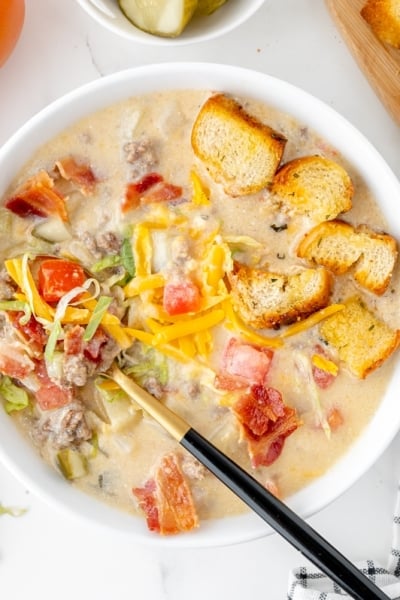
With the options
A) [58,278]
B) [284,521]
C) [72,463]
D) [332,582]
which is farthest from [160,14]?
[332,582]

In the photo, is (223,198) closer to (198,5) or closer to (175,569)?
(198,5)

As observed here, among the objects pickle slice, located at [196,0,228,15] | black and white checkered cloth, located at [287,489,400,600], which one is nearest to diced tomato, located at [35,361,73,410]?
black and white checkered cloth, located at [287,489,400,600]

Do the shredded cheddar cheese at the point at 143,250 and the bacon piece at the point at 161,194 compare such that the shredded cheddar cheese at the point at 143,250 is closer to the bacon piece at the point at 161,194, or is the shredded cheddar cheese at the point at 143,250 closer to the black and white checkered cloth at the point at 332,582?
the bacon piece at the point at 161,194

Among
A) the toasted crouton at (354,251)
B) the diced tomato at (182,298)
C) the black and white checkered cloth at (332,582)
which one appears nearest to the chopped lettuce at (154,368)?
the diced tomato at (182,298)

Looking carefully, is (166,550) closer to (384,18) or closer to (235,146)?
(235,146)

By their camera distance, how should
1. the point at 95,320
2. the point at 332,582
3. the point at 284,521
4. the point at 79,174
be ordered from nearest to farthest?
the point at 284,521
the point at 95,320
the point at 79,174
the point at 332,582

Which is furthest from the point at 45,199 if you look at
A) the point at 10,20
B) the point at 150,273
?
the point at 10,20
